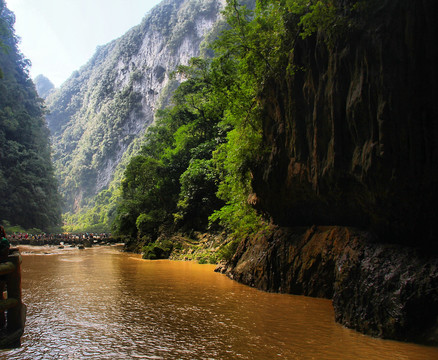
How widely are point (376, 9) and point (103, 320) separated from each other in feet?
26.6

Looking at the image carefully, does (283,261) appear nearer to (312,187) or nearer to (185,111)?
(312,187)

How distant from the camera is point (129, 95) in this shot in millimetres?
97125

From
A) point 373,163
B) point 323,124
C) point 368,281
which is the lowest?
point 368,281

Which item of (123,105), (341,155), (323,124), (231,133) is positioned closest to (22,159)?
(123,105)

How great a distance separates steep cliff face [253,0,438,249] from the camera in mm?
5273

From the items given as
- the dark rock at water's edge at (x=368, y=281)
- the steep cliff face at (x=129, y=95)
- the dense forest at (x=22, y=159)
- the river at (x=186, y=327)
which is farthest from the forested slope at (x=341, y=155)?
the steep cliff face at (x=129, y=95)

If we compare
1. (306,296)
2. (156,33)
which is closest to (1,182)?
(306,296)

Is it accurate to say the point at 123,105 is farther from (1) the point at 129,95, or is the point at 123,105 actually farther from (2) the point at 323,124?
(2) the point at 323,124

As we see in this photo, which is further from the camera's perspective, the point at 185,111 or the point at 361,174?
the point at 185,111

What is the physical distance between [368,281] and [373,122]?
2888mm

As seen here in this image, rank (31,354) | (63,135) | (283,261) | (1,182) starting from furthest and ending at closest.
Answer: (63,135) < (1,182) < (283,261) < (31,354)

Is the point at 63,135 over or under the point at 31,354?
over

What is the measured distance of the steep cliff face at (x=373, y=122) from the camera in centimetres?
527

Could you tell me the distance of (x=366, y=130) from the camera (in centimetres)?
614
